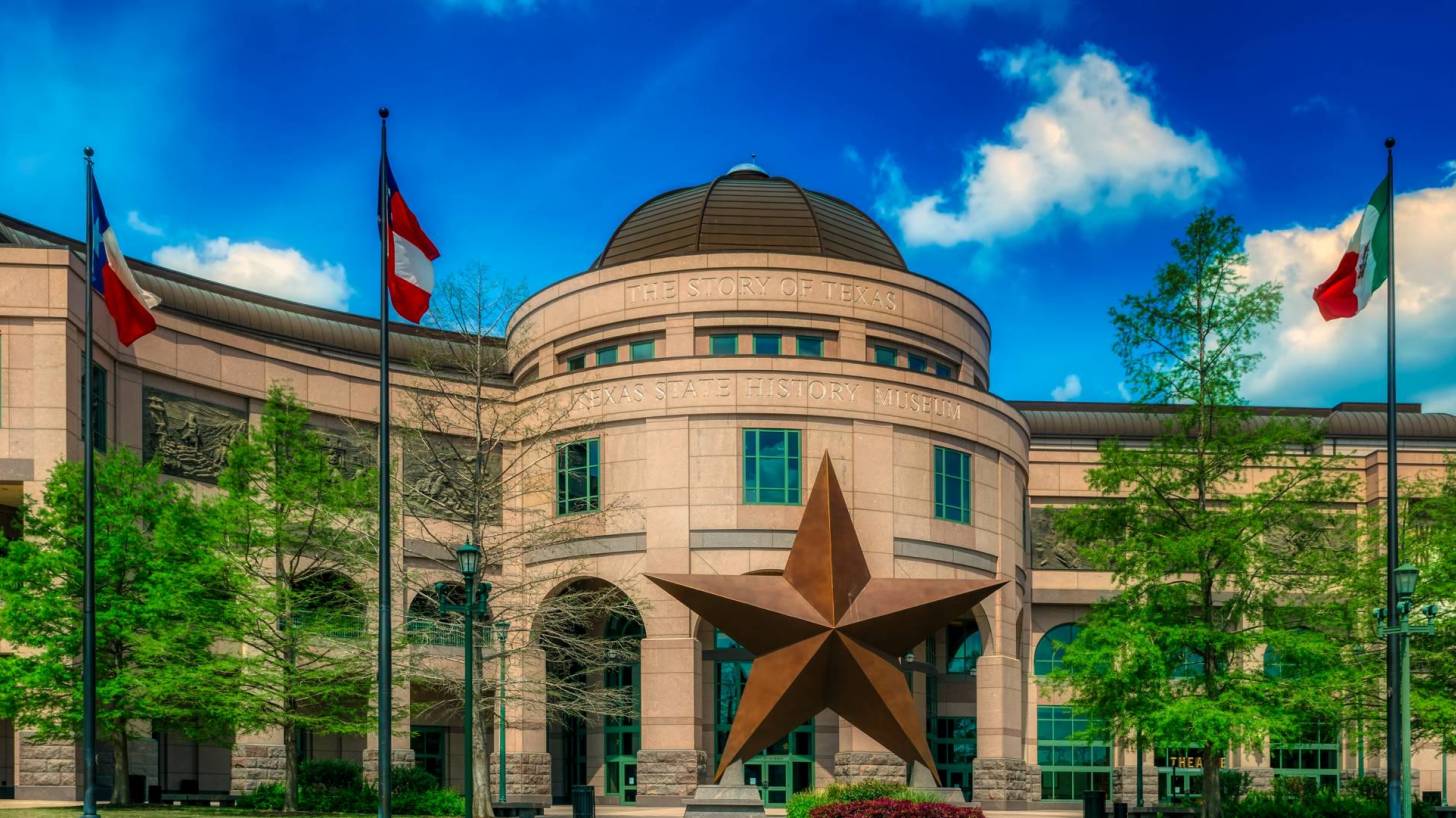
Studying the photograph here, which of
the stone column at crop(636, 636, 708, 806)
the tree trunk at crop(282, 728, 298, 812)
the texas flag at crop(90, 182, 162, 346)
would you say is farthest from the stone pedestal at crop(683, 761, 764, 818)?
the texas flag at crop(90, 182, 162, 346)

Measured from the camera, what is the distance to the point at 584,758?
52.6 meters

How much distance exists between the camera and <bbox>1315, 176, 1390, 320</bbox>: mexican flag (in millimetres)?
28875

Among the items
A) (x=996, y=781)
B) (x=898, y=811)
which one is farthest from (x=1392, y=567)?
(x=996, y=781)

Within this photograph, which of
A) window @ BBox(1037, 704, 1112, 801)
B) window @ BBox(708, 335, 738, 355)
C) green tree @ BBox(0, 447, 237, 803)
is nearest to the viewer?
green tree @ BBox(0, 447, 237, 803)

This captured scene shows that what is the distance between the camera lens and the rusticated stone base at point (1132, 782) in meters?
60.0

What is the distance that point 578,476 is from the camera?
161 ft

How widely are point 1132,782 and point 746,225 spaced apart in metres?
26.8

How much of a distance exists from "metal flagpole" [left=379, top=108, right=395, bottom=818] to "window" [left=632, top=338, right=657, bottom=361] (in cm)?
2632

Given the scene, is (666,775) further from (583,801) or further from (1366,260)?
(1366,260)

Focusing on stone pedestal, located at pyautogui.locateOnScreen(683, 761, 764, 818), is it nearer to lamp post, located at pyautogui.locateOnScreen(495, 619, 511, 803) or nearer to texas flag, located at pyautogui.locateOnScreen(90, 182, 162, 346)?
lamp post, located at pyautogui.locateOnScreen(495, 619, 511, 803)

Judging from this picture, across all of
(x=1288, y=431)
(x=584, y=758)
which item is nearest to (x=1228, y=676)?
(x=1288, y=431)

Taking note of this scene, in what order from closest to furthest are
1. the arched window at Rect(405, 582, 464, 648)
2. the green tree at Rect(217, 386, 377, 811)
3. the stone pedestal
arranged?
A: 1. the green tree at Rect(217, 386, 377, 811)
2. the arched window at Rect(405, 582, 464, 648)
3. the stone pedestal

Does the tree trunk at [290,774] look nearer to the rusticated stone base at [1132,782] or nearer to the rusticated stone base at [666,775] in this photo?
the rusticated stone base at [666,775]

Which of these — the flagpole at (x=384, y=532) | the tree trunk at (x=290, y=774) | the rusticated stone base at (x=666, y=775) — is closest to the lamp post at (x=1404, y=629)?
the flagpole at (x=384, y=532)
